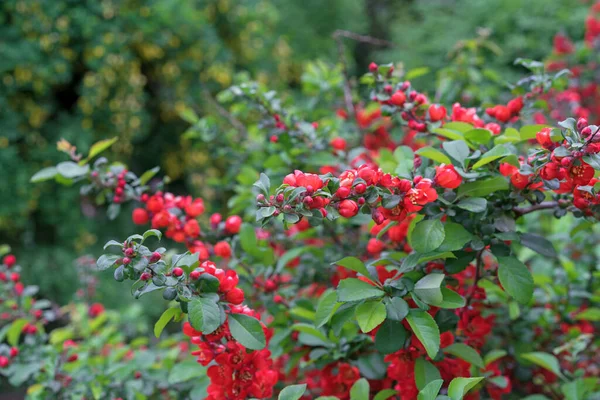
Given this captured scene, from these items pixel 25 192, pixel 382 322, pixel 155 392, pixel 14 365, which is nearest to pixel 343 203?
pixel 382 322

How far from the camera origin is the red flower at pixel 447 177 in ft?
2.99

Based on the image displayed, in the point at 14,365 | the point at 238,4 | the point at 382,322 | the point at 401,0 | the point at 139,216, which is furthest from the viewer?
the point at 401,0

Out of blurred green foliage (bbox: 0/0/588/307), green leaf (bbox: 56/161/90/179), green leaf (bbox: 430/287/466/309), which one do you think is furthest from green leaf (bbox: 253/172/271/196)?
blurred green foliage (bbox: 0/0/588/307)

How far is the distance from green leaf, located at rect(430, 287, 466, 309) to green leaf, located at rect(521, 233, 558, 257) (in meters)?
0.22

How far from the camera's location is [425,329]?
2.82 ft

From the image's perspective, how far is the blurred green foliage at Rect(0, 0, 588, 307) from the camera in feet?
11.5

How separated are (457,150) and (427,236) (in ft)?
0.58

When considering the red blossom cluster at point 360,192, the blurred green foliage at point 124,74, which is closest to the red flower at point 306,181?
the red blossom cluster at point 360,192

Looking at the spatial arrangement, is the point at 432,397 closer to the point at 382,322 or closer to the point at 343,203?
the point at 382,322

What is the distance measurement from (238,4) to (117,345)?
3.46 m

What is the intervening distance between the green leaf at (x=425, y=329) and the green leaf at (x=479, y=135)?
337 millimetres

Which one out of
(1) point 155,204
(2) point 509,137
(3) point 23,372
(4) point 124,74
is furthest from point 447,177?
(4) point 124,74

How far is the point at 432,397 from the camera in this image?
79 cm

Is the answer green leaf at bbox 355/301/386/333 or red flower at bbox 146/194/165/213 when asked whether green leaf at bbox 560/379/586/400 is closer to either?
green leaf at bbox 355/301/386/333
